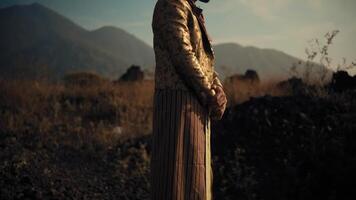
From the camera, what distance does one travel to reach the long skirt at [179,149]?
247 centimetres

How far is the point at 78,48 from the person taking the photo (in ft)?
164

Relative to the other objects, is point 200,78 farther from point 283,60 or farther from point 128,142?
point 283,60

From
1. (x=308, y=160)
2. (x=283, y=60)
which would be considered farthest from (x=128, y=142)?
(x=283, y=60)

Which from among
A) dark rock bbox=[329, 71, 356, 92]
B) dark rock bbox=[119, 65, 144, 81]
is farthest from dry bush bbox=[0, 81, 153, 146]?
dark rock bbox=[329, 71, 356, 92]

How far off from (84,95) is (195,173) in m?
8.47

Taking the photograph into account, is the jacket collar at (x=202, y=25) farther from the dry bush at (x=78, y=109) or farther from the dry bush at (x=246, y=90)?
the dry bush at (x=246, y=90)

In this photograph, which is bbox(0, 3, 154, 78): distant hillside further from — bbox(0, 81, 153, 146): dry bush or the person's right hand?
the person's right hand

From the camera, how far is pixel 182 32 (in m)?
2.42

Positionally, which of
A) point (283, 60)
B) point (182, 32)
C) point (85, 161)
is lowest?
point (85, 161)

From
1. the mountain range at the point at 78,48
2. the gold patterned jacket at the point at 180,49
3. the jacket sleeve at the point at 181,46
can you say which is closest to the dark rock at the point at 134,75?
the gold patterned jacket at the point at 180,49

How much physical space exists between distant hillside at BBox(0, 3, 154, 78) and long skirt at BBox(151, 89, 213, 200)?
92.0 ft

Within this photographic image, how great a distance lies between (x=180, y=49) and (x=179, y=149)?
24.0 inches

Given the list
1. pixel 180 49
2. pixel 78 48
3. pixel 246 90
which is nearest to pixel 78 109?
pixel 246 90

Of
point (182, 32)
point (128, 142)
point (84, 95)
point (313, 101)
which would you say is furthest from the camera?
point (84, 95)
